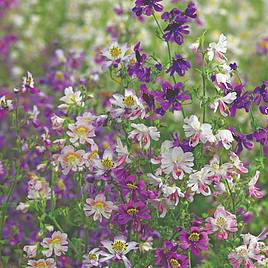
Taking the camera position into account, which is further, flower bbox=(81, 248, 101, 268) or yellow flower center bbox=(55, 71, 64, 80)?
yellow flower center bbox=(55, 71, 64, 80)

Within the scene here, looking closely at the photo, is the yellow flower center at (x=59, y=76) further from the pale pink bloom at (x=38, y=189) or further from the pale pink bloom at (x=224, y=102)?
the pale pink bloom at (x=224, y=102)

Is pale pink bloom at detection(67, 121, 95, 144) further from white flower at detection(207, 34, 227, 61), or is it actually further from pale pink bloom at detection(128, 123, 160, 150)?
white flower at detection(207, 34, 227, 61)

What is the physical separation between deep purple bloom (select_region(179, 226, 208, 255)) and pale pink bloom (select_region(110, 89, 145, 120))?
349 mm

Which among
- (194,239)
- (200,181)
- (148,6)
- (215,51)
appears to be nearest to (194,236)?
(194,239)

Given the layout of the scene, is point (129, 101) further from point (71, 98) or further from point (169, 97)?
point (71, 98)

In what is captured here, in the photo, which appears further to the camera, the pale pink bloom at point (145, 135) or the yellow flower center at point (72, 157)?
the yellow flower center at point (72, 157)

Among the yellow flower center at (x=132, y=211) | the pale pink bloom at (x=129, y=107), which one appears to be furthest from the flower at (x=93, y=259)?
the pale pink bloom at (x=129, y=107)

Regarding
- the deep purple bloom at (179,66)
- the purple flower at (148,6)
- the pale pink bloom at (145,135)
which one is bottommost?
the pale pink bloom at (145,135)

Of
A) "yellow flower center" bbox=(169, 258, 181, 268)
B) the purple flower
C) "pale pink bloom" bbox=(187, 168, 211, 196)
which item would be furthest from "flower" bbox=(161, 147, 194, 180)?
the purple flower

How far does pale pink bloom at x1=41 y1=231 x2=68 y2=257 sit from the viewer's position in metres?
2.48

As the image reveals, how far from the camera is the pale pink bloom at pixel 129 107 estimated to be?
2324 millimetres

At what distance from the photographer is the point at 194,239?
2.30 meters

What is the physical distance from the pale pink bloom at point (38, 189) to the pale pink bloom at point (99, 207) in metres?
0.22


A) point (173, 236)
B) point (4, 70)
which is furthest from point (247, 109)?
point (4, 70)
